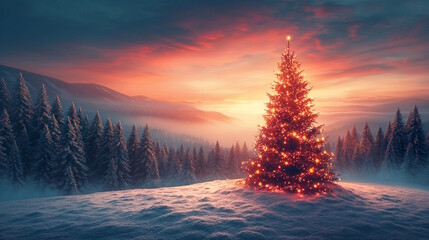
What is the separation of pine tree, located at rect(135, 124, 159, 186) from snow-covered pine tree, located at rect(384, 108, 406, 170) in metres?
45.5

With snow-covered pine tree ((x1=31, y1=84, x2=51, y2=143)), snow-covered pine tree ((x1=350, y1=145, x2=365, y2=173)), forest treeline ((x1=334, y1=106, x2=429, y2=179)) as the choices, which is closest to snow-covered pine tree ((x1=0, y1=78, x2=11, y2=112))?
snow-covered pine tree ((x1=31, y1=84, x2=51, y2=143))

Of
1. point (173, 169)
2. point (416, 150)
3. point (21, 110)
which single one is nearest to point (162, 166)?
point (173, 169)

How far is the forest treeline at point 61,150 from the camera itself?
28.1 meters

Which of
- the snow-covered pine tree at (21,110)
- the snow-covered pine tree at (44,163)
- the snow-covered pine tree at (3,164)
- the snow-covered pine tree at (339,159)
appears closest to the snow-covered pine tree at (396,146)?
the snow-covered pine tree at (339,159)

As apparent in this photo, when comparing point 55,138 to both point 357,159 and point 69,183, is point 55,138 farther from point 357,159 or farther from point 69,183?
point 357,159

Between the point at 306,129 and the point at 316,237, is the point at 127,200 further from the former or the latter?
the point at 306,129

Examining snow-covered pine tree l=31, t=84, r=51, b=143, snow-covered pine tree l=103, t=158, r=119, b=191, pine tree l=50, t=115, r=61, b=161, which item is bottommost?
snow-covered pine tree l=103, t=158, r=119, b=191

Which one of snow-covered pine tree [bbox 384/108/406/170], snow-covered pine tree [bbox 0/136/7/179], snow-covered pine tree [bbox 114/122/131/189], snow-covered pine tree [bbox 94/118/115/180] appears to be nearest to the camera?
snow-covered pine tree [bbox 0/136/7/179]

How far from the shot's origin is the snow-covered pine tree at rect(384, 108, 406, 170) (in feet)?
133

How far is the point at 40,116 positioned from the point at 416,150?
6252 centimetres

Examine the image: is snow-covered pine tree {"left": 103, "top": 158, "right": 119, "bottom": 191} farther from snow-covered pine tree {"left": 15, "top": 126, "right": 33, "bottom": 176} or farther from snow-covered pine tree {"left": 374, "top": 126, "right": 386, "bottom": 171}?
snow-covered pine tree {"left": 374, "top": 126, "right": 386, "bottom": 171}

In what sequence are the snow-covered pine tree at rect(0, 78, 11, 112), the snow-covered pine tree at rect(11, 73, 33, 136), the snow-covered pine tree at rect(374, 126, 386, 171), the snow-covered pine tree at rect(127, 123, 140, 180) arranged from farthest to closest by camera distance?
1. the snow-covered pine tree at rect(374, 126, 386, 171)
2. the snow-covered pine tree at rect(127, 123, 140, 180)
3. the snow-covered pine tree at rect(0, 78, 11, 112)
4. the snow-covered pine tree at rect(11, 73, 33, 136)

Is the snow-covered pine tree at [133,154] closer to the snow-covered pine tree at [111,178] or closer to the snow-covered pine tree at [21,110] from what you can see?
the snow-covered pine tree at [111,178]

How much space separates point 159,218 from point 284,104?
30.5 ft
